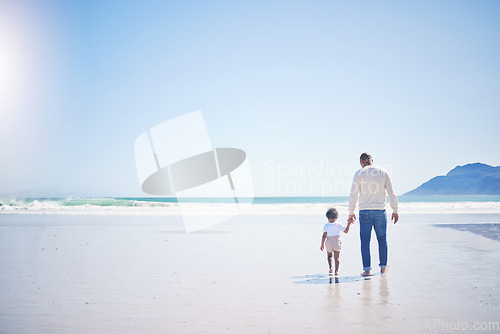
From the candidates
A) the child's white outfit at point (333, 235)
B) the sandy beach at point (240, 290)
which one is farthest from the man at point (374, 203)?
the sandy beach at point (240, 290)

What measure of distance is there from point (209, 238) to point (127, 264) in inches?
172

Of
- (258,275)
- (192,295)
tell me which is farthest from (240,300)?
(258,275)

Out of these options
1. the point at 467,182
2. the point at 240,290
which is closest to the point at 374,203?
the point at 240,290

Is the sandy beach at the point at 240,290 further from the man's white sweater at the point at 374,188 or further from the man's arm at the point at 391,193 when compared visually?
the man's white sweater at the point at 374,188

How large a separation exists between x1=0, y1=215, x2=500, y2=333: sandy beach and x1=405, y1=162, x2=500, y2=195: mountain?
331 ft

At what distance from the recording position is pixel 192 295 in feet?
16.0

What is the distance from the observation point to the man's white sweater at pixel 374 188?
6340 mm

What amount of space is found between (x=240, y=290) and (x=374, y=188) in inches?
108

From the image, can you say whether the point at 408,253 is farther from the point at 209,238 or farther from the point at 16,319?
the point at 16,319

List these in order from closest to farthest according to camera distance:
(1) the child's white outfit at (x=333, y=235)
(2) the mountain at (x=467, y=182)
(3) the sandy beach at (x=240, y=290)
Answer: (3) the sandy beach at (x=240, y=290)
(1) the child's white outfit at (x=333, y=235)
(2) the mountain at (x=467, y=182)

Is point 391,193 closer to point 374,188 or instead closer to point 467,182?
point 374,188

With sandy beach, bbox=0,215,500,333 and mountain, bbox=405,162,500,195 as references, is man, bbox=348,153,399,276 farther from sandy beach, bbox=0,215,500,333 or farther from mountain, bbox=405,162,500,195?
mountain, bbox=405,162,500,195

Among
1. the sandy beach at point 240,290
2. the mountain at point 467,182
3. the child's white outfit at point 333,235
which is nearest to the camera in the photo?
the sandy beach at point 240,290

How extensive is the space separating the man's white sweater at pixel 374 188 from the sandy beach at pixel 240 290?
110 cm
